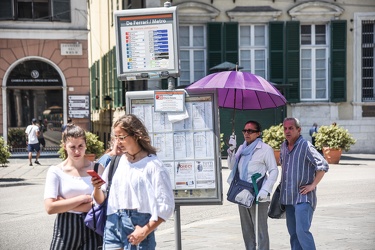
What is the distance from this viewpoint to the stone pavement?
31.4 feet

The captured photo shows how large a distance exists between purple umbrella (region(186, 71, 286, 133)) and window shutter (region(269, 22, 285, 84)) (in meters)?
19.2

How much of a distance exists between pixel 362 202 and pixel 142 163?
9629 millimetres

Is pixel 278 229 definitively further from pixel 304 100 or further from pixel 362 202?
pixel 304 100

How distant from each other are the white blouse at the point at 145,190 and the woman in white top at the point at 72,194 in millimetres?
344

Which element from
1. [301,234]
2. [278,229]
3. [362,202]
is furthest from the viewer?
[362,202]

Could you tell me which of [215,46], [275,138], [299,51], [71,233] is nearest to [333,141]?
[275,138]

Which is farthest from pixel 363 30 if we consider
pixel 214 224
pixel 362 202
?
pixel 214 224

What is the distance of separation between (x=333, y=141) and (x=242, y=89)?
51.6ft

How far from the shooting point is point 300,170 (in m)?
7.98

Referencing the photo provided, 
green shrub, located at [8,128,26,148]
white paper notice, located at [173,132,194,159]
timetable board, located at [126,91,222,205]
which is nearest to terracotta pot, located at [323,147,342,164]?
green shrub, located at [8,128,26,148]

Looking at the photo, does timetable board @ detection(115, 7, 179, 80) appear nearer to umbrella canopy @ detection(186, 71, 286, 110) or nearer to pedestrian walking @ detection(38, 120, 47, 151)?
umbrella canopy @ detection(186, 71, 286, 110)

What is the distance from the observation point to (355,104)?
28.7m

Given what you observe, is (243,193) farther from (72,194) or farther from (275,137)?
(275,137)

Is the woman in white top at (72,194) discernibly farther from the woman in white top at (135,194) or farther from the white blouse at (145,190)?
the white blouse at (145,190)
